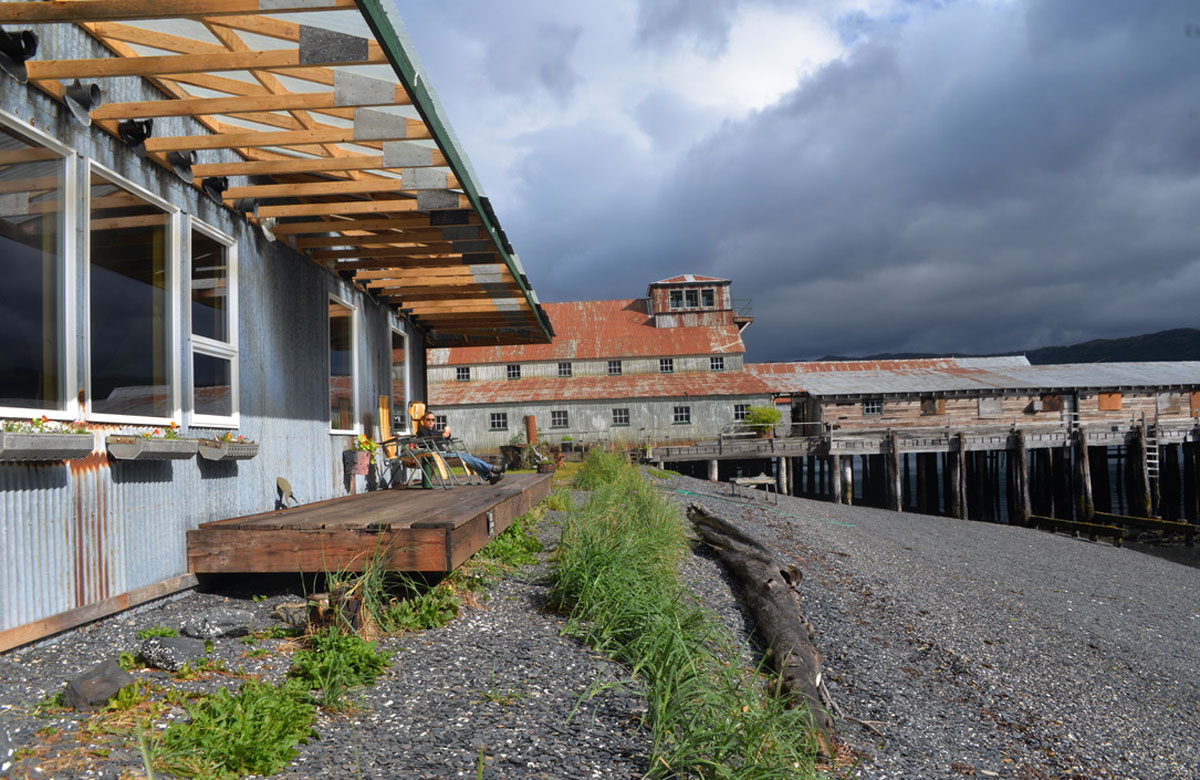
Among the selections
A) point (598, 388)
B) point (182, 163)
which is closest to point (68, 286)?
point (182, 163)

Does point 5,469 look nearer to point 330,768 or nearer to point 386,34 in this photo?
point 330,768

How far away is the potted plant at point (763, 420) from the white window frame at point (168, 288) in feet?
92.5

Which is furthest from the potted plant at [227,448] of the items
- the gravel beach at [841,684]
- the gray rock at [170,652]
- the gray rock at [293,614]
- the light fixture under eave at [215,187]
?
the light fixture under eave at [215,187]

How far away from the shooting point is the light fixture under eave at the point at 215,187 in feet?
18.0

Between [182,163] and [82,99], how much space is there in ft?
3.23

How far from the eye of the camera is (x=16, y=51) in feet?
12.2

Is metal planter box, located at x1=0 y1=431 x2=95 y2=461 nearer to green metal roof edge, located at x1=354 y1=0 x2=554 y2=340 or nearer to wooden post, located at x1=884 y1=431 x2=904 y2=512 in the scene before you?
green metal roof edge, located at x1=354 y1=0 x2=554 y2=340

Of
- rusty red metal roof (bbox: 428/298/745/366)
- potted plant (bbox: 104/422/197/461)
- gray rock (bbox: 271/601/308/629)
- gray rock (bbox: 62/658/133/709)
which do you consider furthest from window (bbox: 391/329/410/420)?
rusty red metal roof (bbox: 428/298/745/366)

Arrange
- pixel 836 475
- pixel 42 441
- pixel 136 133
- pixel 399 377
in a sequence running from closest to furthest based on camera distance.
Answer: pixel 42 441, pixel 136 133, pixel 399 377, pixel 836 475

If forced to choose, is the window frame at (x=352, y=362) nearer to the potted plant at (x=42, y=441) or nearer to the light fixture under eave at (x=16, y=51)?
the potted plant at (x=42, y=441)

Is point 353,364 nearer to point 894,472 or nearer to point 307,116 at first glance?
point 307,116

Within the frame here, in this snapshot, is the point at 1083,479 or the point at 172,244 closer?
the point at 172,244

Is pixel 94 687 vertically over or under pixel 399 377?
under

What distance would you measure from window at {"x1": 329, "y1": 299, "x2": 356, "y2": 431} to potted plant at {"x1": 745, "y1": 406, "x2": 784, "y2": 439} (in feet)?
82.4
